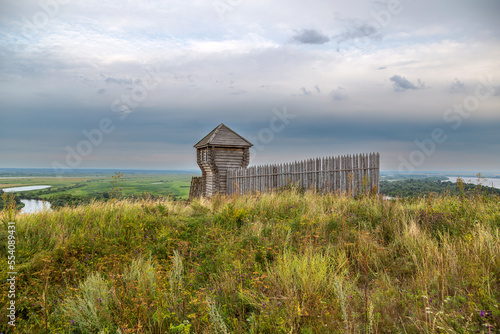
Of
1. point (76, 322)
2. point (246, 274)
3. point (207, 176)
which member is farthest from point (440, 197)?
point (207, 176)

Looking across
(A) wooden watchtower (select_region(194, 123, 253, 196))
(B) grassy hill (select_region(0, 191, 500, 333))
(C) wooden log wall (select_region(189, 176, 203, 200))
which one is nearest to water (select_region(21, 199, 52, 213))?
(B) grassy hill (select_region(0, 191, 500, 333))

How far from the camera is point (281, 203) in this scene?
8688mm

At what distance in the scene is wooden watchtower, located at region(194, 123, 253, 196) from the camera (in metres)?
21.0

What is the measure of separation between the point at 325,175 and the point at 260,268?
915cm

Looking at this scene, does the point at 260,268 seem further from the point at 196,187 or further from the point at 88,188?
the point at 88,188

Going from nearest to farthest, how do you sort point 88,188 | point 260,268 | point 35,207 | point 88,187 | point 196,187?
point 260,268
point 35,207
point 88,188
point 196,187
point 88,187

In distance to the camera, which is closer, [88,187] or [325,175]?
[325,175]

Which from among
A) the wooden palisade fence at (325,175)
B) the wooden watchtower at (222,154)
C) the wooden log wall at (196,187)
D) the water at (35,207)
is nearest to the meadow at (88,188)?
the wooden log wall at (196,187)

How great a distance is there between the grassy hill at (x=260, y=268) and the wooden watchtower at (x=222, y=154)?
11.7 m

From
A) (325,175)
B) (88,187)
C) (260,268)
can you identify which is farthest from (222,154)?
(260,268)

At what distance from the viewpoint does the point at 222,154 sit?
2131 cm

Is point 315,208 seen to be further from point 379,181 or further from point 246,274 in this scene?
point 379,181

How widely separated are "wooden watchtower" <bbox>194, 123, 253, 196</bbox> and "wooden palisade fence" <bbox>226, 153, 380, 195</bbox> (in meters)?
2.89

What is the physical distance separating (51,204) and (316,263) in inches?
308
